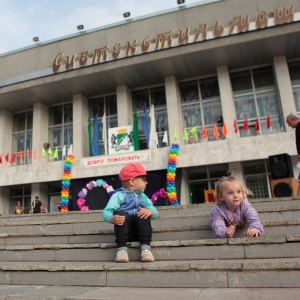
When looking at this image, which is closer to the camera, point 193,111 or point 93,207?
point 93,207

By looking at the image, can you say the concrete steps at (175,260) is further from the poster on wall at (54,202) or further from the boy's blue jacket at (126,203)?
the poster on wall at (54,202)

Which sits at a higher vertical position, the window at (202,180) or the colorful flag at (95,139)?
the colorful flag at (95,139)

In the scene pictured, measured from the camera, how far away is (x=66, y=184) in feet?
57.6

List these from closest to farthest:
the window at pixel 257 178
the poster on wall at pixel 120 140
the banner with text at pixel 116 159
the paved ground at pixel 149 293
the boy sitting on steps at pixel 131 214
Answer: the paved ground at pixel 149 293 < the boy sitting on steps at pixel 131 214 < the window at pixel 257 178 < the banner with text at pixel 116 159 < the poster on wall at pixel 120 140

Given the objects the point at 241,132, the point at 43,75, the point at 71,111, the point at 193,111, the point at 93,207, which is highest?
the point at 43,75

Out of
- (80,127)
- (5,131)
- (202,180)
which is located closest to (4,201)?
(5,131)

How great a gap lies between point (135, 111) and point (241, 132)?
6.56m

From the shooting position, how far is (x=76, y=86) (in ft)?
63.2

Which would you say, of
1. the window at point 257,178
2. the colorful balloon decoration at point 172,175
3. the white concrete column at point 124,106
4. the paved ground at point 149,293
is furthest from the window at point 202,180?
the paved ground at point 149,293

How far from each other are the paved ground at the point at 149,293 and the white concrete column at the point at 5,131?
19.6 m

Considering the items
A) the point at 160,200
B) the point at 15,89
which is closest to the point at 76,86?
the point at 15,89

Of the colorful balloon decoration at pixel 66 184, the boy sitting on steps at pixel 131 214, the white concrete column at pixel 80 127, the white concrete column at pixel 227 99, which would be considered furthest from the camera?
the white concrete column at pixel 80 127

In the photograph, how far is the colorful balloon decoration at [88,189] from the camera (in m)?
17.1

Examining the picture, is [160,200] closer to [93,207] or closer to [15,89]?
[93,207]
